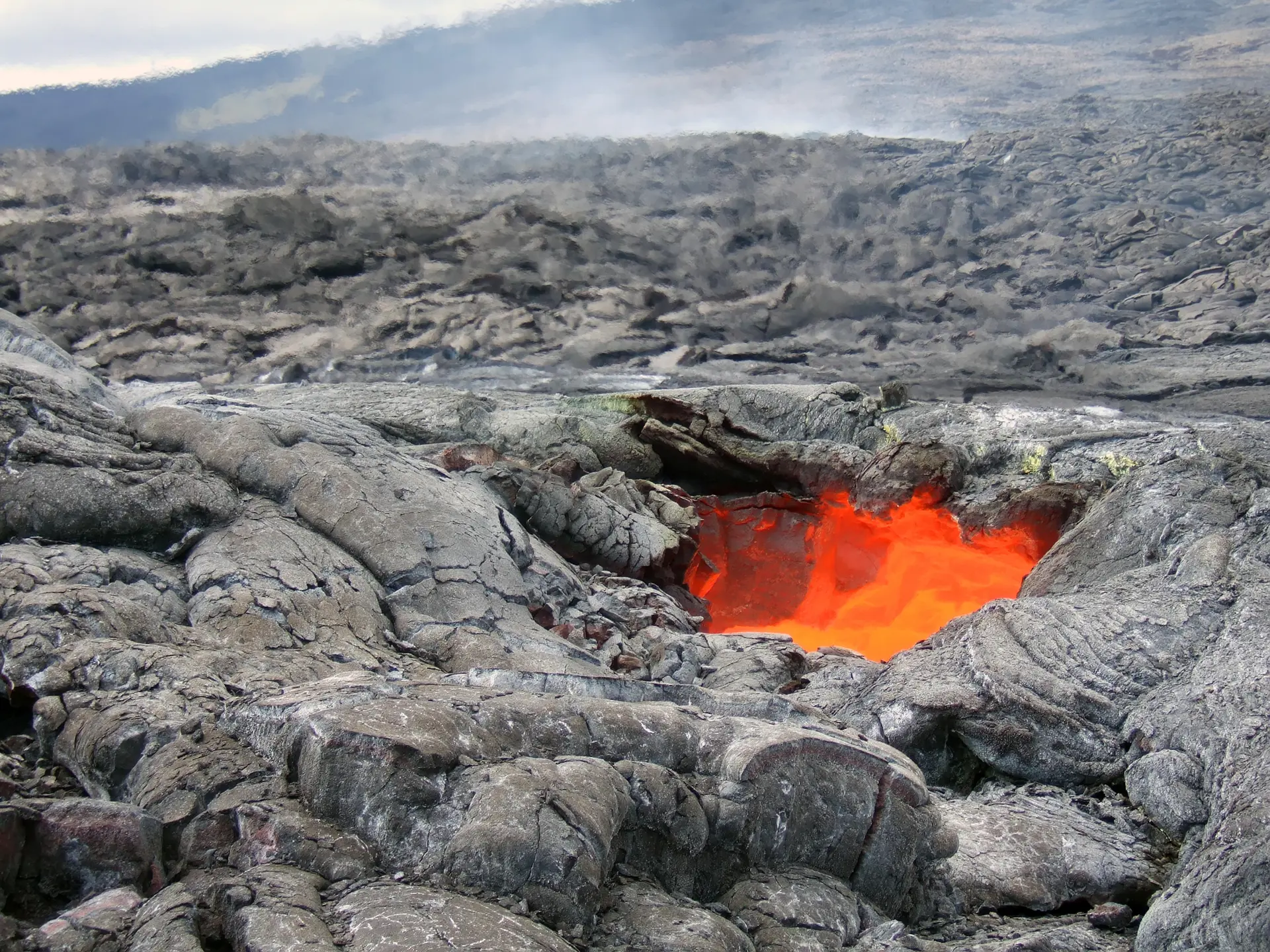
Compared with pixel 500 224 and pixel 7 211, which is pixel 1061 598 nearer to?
pixel 500 224

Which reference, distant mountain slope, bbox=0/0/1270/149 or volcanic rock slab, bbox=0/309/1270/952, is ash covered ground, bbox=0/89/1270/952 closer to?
volcanic rock slab, bbox=0/309/1270/952

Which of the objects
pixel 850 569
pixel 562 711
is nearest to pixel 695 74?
pixel 850 569

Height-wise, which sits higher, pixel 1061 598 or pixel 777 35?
pixel 777 35

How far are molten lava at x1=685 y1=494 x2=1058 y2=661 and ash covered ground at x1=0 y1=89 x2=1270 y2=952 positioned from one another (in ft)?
0.82

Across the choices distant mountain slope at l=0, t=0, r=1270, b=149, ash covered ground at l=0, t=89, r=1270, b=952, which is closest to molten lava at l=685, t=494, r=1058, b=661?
ash covered ground at l=0, t=89, r=1270, b=952

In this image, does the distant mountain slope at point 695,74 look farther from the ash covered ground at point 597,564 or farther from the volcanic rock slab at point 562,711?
the volcanic rock slab at point 562,711

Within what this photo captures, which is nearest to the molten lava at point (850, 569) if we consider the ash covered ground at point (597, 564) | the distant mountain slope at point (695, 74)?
the ash covered ground at point (597, 564)

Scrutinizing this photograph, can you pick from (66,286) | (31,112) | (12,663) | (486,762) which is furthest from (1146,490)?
(31,112)

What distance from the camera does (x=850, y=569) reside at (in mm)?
7945

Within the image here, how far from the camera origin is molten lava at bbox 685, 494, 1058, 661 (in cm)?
743

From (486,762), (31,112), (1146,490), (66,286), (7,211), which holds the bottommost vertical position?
(1146,490)

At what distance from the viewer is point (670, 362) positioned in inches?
407

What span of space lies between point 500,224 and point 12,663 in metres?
9.09

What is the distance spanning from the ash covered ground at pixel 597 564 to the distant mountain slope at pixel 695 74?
1.15m
